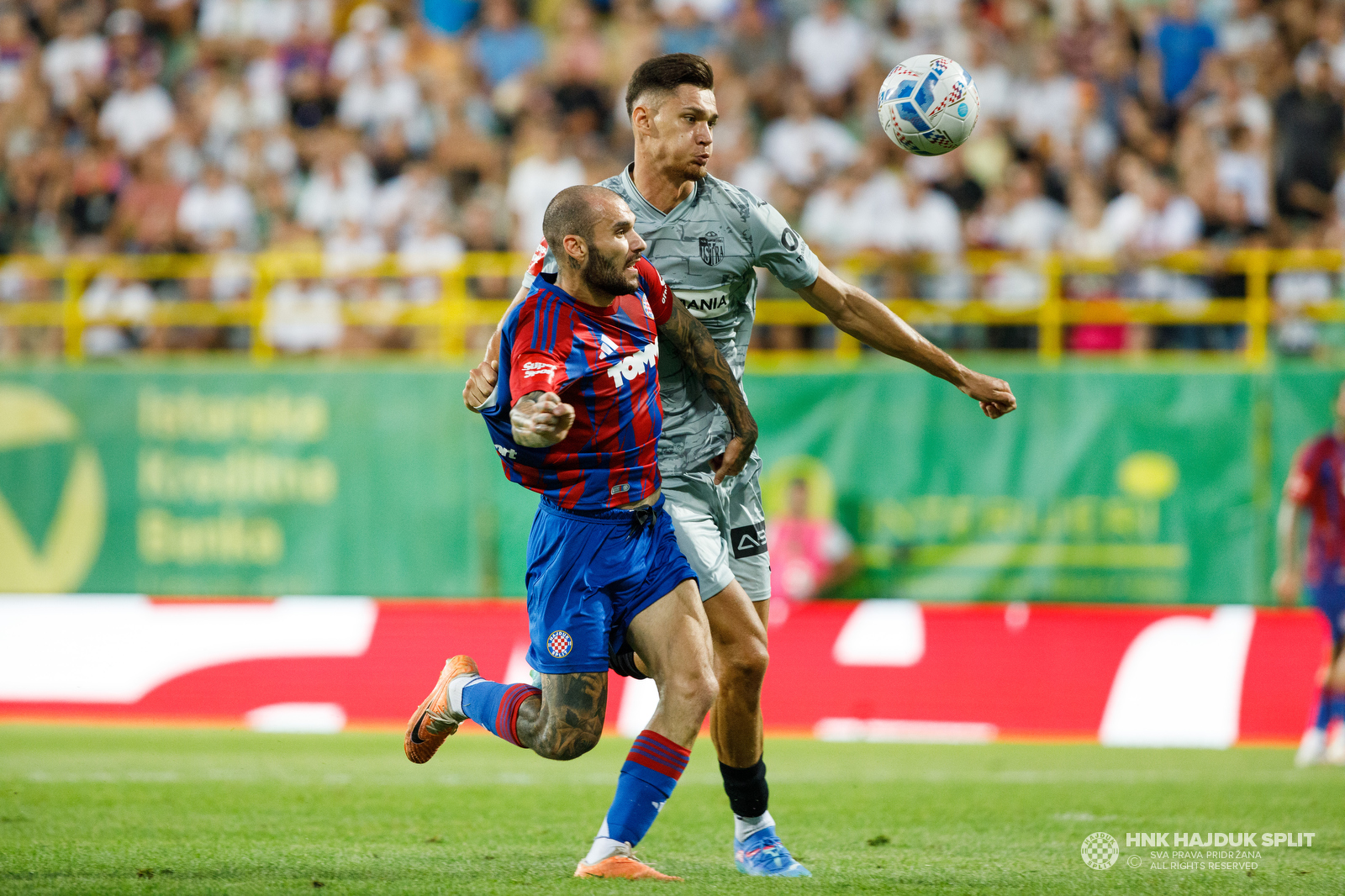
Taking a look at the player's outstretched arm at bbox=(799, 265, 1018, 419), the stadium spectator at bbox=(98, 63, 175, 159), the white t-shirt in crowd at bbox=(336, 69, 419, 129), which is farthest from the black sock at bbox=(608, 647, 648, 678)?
the stadium spectator at bbox=(98, 63, 175, 159)

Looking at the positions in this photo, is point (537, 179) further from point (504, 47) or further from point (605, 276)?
point (605, 276)

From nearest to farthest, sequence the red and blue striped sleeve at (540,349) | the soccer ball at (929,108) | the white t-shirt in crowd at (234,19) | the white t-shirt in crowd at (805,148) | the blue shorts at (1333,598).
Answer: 1. the red and blue striped sleeve at (540,349)
2. the soccer ball at (929,108)
3. the blue shorts at (1333,598)
4. the white t-shirt in crowd at (805,148)
5. the white t-shirt in crowd at (234,19)

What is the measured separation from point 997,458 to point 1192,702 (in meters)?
2.62

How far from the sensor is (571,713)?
17.7 ft

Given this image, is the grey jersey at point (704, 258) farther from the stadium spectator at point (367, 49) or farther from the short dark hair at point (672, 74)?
the stadium spectator at point (367, 49)

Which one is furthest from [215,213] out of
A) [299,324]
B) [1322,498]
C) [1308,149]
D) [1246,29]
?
[1322,498]

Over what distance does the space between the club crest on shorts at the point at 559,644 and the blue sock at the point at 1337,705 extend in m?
6.36

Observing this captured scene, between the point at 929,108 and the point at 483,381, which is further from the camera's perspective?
the point at 929,108

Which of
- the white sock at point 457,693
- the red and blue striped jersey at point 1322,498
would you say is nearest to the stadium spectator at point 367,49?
the red and blue striped jersey at point 1322,498

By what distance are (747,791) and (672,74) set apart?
8.72 ft

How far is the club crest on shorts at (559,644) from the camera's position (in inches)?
213

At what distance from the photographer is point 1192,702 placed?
10961 millimetres

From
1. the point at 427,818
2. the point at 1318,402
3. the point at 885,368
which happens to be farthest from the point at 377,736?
the point at 1318,402

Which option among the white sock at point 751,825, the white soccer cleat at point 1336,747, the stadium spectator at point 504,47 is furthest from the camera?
the stadium spectator at point 504,47
